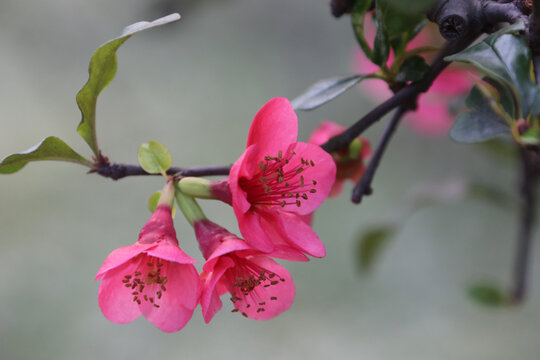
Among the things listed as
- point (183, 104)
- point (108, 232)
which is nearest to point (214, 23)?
point (183, 104)

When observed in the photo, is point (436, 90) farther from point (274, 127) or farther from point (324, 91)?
point (274, 127)

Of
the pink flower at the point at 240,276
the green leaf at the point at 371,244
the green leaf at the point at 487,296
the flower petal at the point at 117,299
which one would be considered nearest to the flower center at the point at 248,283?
the pink flower at the point at 240,276

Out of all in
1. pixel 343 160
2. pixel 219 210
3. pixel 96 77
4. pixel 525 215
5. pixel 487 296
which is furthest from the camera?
pixel 219 210

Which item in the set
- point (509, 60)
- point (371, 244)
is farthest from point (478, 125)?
point (371, 244)

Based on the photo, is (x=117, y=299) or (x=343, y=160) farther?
(x=343, y=160)

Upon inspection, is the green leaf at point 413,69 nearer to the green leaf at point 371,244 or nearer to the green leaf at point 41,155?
the green leaf at point 41,155
